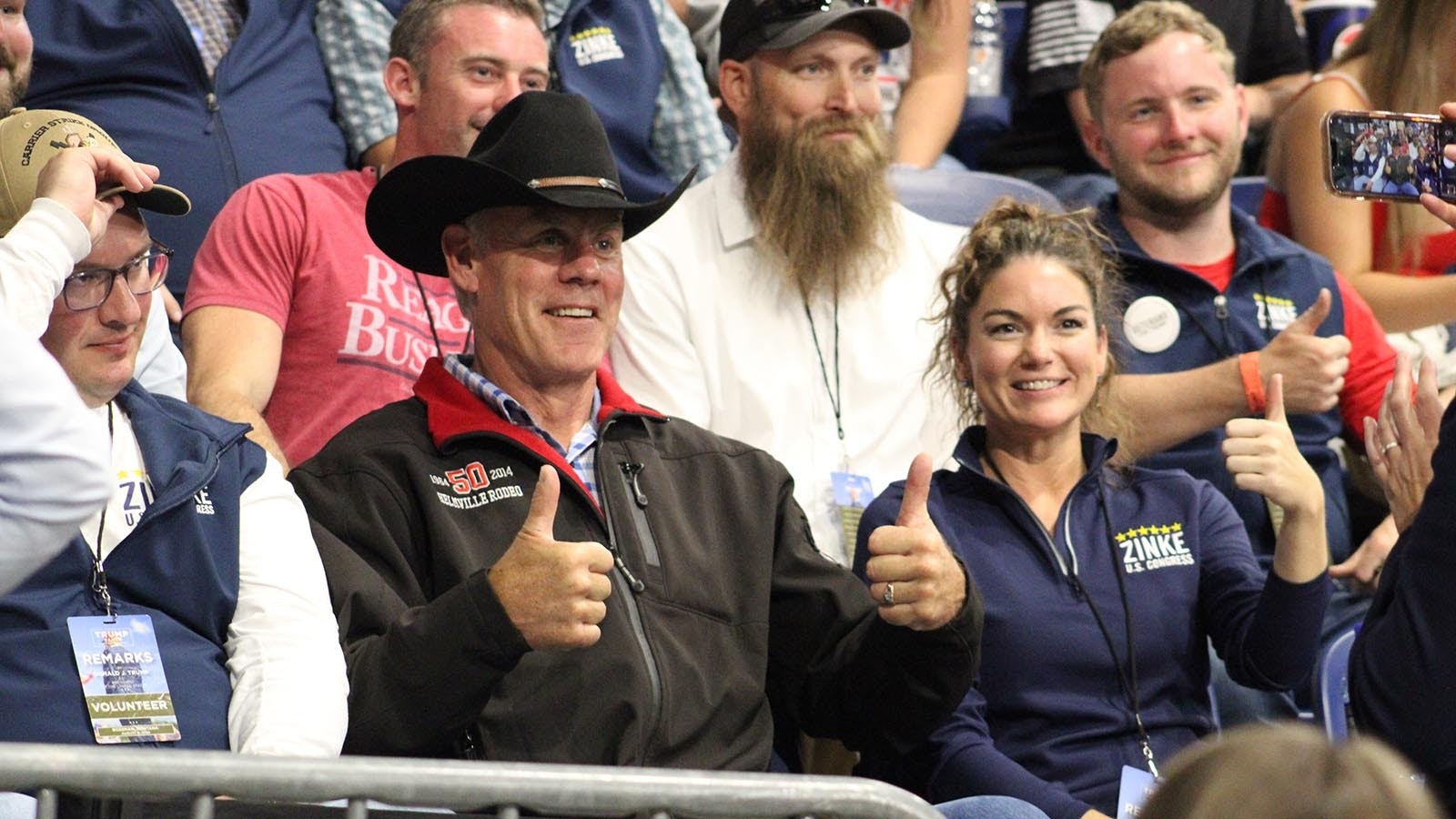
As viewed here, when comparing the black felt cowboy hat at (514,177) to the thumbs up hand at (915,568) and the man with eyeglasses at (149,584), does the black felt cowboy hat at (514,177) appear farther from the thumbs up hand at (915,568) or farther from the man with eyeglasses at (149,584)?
the thumbs up hand at (915,568)

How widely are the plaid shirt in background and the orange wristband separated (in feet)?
7.98

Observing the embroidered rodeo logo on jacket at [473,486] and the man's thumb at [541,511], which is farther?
the embroidered rodeo logo on jacket at [473,486]

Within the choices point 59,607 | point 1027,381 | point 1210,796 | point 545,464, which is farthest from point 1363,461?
point 1210,796

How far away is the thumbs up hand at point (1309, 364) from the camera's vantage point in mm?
3852

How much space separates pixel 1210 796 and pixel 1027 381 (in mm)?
2330

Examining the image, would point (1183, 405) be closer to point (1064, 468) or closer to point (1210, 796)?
point (1064, 468)

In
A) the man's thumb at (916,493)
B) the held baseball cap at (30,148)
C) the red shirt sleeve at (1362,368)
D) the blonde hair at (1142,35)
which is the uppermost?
the held baseball cap at (30,148)

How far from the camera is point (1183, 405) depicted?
401 centimetres

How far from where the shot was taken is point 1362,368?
174 inches

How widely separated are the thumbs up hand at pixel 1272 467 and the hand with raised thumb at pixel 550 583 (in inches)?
48.2

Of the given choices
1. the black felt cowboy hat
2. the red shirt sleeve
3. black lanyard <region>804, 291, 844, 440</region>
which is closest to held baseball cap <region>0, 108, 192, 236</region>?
the black felt cowboy hat

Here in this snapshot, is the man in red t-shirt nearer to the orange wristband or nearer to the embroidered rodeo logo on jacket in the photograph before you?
the embroidered rodeo logo on jacket

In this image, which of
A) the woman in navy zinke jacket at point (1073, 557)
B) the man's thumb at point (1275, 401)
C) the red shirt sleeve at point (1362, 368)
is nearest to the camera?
the woman in navy zinke jacket at point (1073, 557)

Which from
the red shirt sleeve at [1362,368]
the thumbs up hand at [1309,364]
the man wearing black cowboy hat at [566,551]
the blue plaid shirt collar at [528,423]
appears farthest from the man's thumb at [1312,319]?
the blue plaid shirt collar at [528,423]
